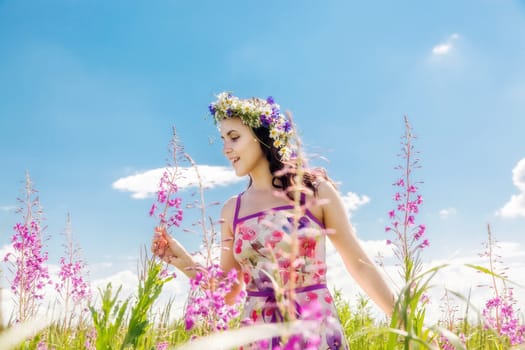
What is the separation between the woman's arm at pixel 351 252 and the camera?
358 centimetres

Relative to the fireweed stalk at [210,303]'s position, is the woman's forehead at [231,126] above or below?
above

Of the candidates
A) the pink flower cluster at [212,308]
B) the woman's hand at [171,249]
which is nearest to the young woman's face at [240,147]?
the woman's hand at [171,249]

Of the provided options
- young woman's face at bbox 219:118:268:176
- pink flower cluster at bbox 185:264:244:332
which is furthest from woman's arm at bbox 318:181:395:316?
pink flower cluster at bbox 185:264:244:332

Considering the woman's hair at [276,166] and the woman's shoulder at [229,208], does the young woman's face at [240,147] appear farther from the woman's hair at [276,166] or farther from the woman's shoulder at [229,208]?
the woman's shoulder at [229,208]

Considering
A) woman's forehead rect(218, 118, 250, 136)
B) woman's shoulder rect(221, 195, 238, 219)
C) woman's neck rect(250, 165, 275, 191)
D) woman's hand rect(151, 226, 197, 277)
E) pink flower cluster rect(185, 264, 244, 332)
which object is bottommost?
pink flower cluster rect(185, 264, 244, 332)

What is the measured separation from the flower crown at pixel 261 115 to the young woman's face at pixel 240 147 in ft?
0.31

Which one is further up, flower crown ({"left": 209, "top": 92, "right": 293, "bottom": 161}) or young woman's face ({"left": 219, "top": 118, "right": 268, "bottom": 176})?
flower crown ({"left": 209, "top": 92, "right": 293, "bottom": 161})

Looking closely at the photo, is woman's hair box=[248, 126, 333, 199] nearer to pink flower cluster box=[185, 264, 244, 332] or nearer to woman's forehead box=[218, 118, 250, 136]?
woman's forehead box=[218, 118, 250, 136]

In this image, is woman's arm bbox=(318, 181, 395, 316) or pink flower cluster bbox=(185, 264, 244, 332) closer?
pink flower cluster bbox=(185, 264, 244, 332)

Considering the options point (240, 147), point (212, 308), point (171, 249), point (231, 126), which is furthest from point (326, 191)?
point (212, 308)

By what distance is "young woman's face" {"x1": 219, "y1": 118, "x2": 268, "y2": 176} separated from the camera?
429cm

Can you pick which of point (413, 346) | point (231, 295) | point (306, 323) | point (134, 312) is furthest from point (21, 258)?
point (306, 323)

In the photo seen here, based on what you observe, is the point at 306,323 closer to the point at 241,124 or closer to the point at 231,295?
the point at 231,295

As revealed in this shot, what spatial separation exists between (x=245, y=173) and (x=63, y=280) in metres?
2.56
